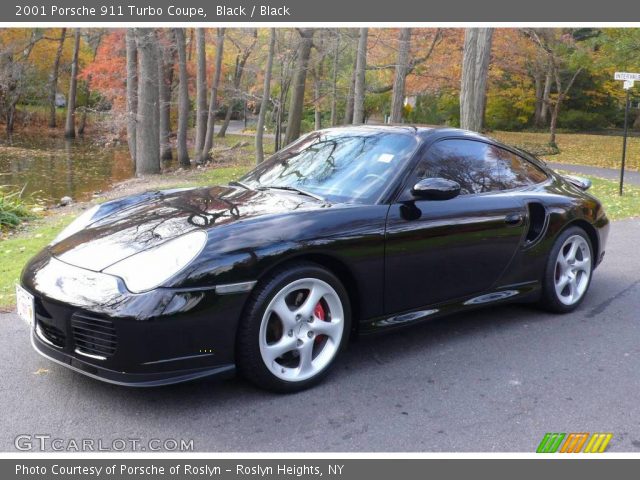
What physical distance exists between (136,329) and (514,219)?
2757mm

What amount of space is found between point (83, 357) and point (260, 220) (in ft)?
3.70

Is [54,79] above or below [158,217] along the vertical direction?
above

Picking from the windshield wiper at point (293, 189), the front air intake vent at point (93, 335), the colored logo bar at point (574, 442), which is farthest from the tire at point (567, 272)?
the front air intake vent at point (93, 335)

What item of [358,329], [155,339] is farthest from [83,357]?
[358,329]

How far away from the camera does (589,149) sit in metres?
29.7

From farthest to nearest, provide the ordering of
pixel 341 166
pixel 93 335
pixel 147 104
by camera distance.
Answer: pixel 147 104, pixel 341 166, pixel 93 335

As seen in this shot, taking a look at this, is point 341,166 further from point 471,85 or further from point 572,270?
point 471,85

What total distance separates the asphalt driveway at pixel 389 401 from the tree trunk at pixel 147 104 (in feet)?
48.8

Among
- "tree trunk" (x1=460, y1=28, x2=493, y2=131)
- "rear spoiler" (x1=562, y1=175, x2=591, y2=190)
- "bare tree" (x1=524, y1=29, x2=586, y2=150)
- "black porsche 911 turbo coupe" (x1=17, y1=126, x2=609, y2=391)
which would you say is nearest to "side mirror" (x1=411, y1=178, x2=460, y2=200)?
"black porsche 911 turbo coupe" (x1=17, y1=126, x2=609, y2=391)

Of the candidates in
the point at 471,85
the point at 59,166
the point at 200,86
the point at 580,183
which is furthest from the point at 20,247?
the point at 59,166

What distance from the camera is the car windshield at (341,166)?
13.3 ft

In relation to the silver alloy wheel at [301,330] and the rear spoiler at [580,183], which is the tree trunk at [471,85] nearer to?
the rear spoiler at [580,183]

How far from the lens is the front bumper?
3.03 metres

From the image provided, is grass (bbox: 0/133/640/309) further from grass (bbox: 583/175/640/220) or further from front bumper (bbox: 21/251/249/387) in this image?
front bumper (bbox: 21/251/249/387)
